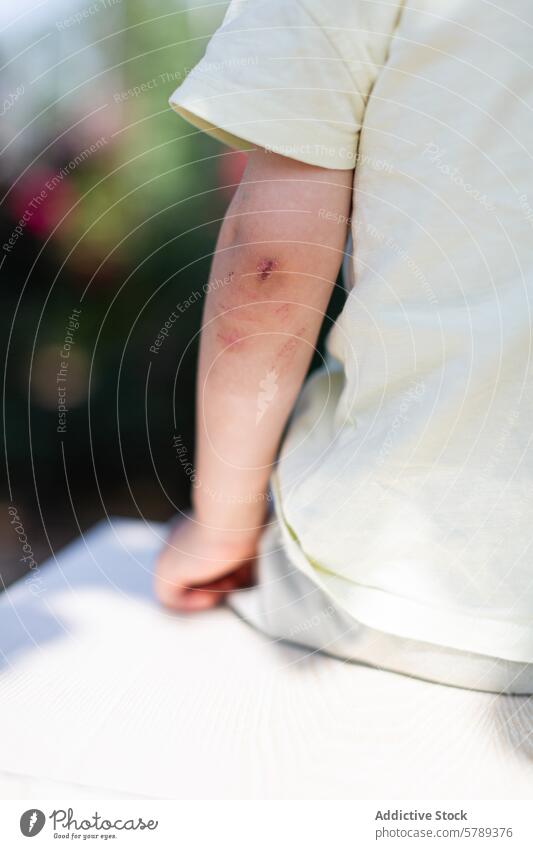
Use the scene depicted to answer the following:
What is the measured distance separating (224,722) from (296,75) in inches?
15.9

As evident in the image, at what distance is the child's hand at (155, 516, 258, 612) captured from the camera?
1.99ft

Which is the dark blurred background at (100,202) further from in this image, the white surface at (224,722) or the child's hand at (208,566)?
the white surface at (224,722)

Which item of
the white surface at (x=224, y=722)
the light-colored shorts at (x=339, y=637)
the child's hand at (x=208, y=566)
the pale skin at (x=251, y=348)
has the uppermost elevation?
the pale skin at (x=251, y=348)

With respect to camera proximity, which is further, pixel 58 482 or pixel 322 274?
pixel 58 482

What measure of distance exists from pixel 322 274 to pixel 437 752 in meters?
0.31

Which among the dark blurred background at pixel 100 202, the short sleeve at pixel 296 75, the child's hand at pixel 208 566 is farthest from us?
the dark blurred background at pixel 100 202

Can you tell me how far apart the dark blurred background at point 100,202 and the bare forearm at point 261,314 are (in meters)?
0.25

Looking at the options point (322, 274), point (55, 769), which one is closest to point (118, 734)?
point (55, 769)

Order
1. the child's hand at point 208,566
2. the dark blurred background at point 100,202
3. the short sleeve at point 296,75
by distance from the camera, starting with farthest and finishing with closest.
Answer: the dark blurred background at point 100,202 < the child's hand at point 208,566 < the short sleeve at point 296,75

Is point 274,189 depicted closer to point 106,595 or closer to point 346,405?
point 346,405

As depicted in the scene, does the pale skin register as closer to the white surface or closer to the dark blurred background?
the white surface

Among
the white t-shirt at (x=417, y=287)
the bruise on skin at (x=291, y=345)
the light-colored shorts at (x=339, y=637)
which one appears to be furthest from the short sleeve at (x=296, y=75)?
the light-colored shorts at (x=339, y=637)

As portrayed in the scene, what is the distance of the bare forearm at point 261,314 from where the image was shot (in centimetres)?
47

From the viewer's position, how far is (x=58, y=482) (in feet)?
4.12
